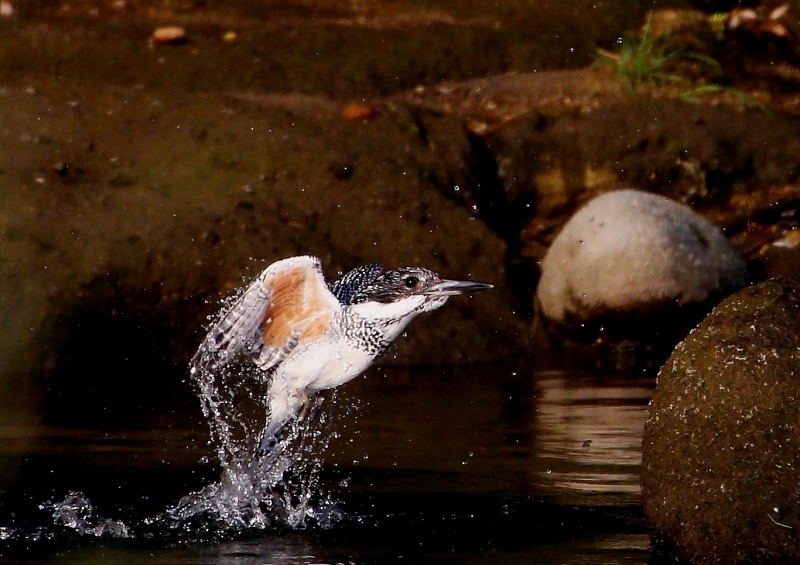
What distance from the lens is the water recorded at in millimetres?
5941

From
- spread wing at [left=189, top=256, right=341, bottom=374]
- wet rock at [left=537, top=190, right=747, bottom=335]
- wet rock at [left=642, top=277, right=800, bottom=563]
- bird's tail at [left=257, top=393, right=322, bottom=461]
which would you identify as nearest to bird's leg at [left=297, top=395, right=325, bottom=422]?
bird's tail at [left=257, top=393, right=322, bottom=461]

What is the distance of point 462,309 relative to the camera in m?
11.4

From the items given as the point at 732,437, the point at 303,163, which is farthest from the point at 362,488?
the point at 303,163

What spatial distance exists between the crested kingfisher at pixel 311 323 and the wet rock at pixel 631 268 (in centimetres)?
494

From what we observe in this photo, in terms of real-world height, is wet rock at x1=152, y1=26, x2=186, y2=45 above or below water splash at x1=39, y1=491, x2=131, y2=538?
below

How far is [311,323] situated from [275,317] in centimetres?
17

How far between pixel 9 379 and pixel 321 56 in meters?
5.75

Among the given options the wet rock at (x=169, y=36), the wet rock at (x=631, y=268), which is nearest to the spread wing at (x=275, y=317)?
the wet rock at (x=631, y=268)

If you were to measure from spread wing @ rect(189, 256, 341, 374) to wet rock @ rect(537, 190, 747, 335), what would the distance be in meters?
5.10

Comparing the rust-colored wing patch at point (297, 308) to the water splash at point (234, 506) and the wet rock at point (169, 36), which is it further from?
the wet rock at point (169, 36)

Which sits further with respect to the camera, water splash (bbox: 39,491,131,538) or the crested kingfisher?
the crested kingfisher

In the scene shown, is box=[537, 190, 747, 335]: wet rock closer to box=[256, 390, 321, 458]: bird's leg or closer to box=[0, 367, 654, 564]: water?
box=[0, 367, 654, 564]: water

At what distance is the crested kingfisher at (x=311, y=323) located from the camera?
6773 millimetres

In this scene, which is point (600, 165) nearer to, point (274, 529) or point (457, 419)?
point (457, 419)
